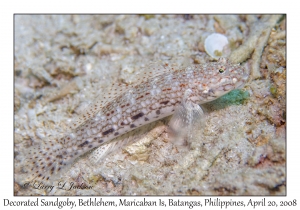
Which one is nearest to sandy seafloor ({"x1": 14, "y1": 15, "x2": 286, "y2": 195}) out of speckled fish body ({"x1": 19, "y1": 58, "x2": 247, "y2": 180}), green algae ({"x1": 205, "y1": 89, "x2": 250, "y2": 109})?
green algae ({"x1": 205, "y1": 89, "x2": 250, "y2": 109})

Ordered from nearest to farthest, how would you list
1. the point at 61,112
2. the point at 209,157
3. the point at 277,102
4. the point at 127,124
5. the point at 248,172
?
the point at 248,172 < the point at 209,157 < the point at 277,102 < the point at 127,124 < the point at 61,112

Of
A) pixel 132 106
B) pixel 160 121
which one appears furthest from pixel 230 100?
pixel 132 106

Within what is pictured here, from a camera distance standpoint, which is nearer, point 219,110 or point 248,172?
point 248,172

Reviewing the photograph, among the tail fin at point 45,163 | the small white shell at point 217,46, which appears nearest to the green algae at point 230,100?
the small white shell at point 217,46

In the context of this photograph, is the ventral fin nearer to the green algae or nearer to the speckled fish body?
the speckled fish body

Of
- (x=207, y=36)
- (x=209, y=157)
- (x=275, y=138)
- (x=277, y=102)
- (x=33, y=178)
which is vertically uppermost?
(x=207, y=36)

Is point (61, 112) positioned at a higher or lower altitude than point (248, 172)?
higher

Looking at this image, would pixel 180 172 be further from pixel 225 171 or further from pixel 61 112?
pixel 61 112
